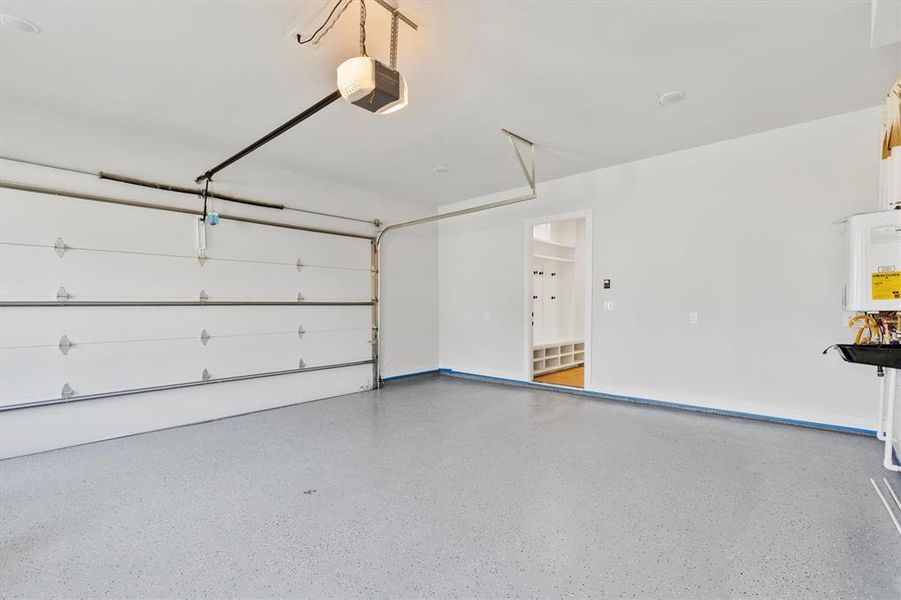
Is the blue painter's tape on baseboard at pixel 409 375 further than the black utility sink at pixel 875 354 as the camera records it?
Yes

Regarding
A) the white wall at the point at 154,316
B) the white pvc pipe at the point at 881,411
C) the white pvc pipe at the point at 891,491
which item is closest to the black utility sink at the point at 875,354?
the white pvc pipe at the point at 891,491

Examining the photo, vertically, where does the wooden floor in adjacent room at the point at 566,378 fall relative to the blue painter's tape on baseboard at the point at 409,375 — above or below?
below

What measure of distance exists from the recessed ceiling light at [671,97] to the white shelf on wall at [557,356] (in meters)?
3.76

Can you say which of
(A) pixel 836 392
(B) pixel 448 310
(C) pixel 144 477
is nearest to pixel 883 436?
(A) pixel 836 392

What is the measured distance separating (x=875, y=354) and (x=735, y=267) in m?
2.24

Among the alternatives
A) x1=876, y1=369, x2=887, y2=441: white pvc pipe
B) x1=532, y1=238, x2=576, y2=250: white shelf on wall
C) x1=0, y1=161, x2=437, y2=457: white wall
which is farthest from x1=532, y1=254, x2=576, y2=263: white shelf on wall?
x1=876, y1=369, x2=887, y2=441: white pvc pipe

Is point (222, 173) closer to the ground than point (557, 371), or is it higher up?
higher up

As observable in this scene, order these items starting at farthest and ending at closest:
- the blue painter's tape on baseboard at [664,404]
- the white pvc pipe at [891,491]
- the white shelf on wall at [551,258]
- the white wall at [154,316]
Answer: the white shelf on wall at [551,258] → the blue painter's tape on baseboard at [664,404] → the white wall at [154,316] → the white pvc pipe at [891,491]

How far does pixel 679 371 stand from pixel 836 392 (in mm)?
1215

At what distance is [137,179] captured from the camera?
376 cm

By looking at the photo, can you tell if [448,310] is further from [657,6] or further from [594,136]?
[657,6]

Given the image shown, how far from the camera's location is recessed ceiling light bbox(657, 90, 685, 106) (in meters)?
3.05

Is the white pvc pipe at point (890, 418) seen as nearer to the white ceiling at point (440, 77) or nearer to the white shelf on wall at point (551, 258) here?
the white ceiling at point (440, 77)

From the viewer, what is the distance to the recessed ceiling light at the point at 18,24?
2.23 meters
